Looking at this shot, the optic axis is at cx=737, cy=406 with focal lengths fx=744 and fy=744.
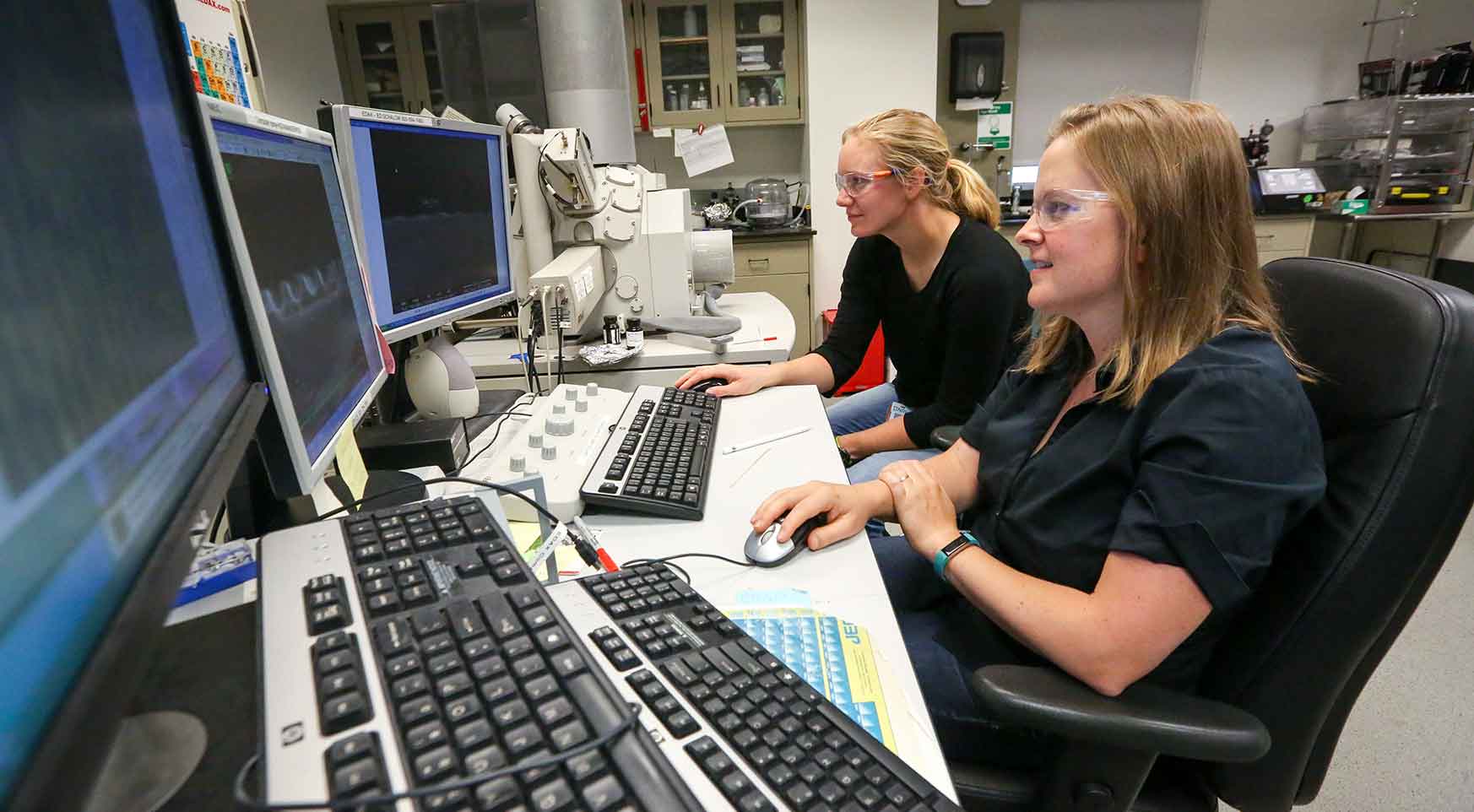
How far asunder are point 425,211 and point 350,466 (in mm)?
569

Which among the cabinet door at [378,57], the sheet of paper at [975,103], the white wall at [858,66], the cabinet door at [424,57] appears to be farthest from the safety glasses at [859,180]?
the cabinet door at [378,57]

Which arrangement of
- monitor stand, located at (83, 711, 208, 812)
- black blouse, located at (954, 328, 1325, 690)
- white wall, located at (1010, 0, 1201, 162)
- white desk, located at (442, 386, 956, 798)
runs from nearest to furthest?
1. monitor stand, located at (83, 711, 208, 812)
2. white desk, located at (442, 386, 956, 798)
3. black blouse, located at (954, 328, 1325, 690)
4. white wall, located at (1010, 0, 1201, 162)

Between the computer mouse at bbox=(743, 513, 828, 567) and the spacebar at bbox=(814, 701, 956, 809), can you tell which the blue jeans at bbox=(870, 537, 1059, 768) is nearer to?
the computer mouse at bbox=(743, 513, 828, 567)

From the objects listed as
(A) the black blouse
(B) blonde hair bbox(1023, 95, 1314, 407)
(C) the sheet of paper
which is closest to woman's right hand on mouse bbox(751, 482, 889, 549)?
(A) the black blouse

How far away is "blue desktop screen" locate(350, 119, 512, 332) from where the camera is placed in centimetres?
112

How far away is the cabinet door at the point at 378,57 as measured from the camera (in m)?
4.41

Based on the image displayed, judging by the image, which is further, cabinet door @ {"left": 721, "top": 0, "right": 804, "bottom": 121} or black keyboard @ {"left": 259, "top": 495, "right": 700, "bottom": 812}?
cabinet door @ {"left": 721, "top": 0, "right": 804, "bottom": 121}

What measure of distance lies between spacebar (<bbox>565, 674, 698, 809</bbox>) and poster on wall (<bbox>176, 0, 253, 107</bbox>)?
91 centimetres

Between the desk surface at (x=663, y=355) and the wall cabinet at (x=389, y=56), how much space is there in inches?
125

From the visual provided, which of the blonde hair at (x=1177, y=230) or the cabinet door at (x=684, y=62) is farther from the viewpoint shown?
the cabinet door at (x=684, y=62)

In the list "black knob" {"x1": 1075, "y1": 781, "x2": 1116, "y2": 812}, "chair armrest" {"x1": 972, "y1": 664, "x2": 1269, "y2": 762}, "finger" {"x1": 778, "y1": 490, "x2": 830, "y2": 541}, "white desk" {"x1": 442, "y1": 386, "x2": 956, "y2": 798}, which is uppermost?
"finger" {"x1": 778, "y1": 490, "x2": 830, "y2": 541}

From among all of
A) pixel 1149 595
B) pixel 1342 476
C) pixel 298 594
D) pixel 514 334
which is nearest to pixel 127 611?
pixel 298 594

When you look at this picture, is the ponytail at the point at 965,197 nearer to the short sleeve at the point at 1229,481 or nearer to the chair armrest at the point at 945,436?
the chair armrest at the point at 945,436

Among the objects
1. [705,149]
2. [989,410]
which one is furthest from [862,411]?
[705,149]
